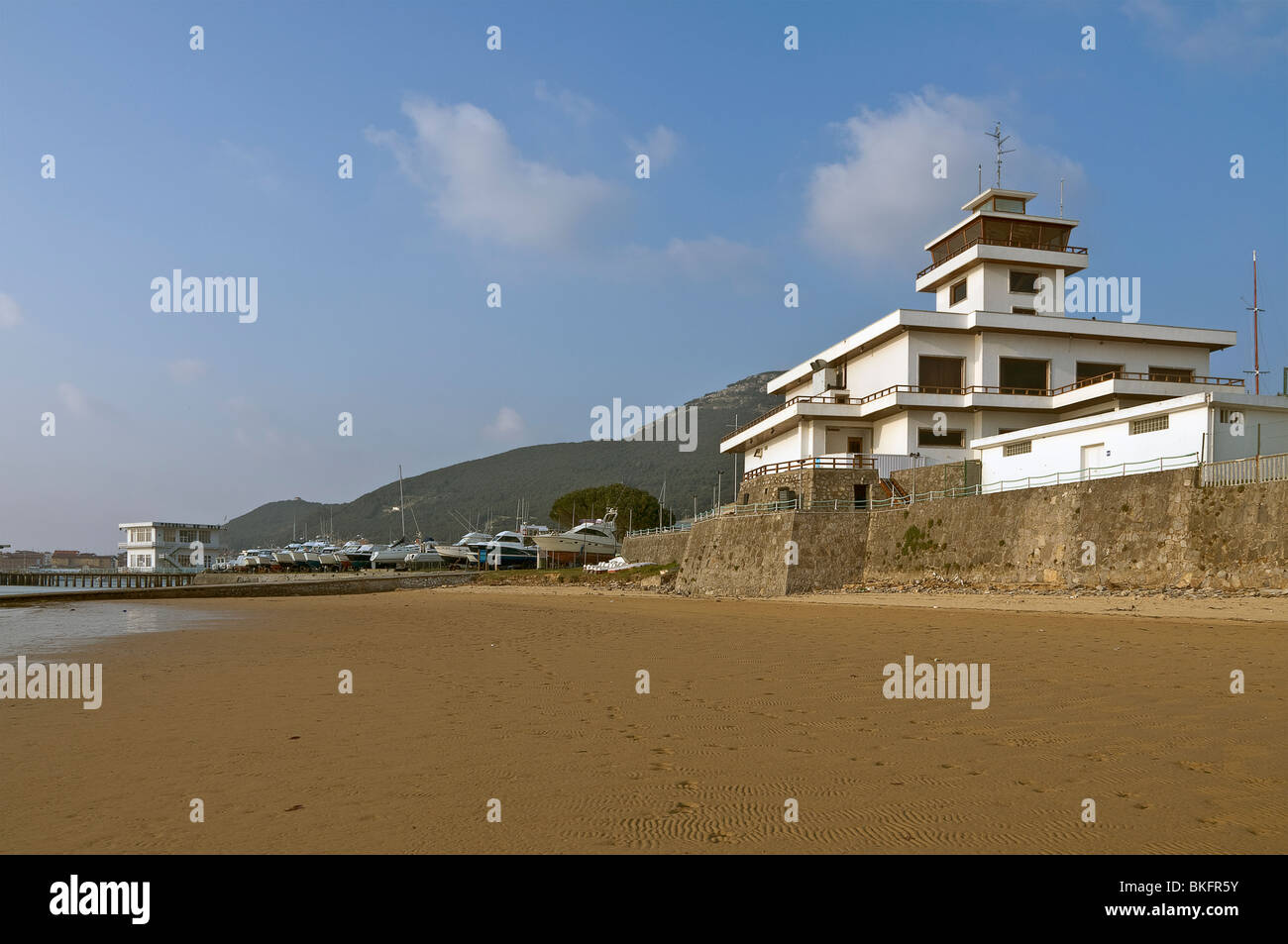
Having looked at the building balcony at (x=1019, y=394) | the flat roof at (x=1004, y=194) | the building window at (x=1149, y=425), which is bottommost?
the building window at (x=1149, y=425)

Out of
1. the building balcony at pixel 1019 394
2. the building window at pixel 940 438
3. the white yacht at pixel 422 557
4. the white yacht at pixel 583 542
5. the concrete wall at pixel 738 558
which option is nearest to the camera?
the concrete wall at pixel 738 558

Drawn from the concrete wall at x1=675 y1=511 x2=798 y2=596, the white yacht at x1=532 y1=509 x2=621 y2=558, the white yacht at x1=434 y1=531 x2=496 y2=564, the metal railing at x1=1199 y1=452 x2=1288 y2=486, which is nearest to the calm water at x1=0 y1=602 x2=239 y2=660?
the concrete wall at x1=675 y1=511 x2=798 y2=596

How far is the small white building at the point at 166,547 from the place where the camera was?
12800cm

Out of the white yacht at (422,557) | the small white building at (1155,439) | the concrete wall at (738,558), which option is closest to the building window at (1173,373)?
the small white building at (1155,439)

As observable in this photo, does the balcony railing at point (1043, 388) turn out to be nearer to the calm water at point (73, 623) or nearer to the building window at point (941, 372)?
the building window at point (941, 372)

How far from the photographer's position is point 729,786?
5.88 m

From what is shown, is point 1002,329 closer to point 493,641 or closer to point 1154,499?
point 1154,499

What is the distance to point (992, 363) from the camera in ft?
147

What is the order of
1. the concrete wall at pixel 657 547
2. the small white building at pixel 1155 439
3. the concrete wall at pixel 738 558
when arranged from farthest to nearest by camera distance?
1. the concrete wall at pixel 657 547
2. the concrete wall at pixel 738 558
3. the small white building at pixel 1155 439

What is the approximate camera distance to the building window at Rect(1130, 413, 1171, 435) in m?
30.1

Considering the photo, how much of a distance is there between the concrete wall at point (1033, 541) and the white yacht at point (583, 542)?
3411 centimetres

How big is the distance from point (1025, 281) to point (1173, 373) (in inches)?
365
